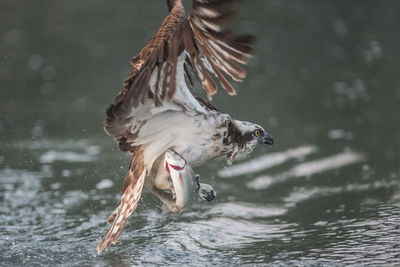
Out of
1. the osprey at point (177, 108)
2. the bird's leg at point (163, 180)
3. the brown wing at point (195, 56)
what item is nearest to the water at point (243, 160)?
the bird's leg at point (163, 180)

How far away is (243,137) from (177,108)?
2.22 feet

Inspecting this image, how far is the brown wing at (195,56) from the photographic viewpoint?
3.75 metres

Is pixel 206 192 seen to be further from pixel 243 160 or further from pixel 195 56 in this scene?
pixel 243 160

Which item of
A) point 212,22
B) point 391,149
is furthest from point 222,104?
point 212,22

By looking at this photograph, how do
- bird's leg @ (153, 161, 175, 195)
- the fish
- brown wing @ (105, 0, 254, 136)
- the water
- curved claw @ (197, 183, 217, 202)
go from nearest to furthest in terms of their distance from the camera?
brown wing @ (105, 0, 254, 136) < the fish < bird's leg @ (153, 161, 175, 195) < curved claw @ (197, 183, 217, 202) < the water

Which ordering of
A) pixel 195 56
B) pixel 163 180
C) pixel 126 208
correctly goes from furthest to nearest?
1. pixel 163 180
2. pixel 126 208
3. pixel 195 56

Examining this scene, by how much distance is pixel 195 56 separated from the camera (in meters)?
3.99

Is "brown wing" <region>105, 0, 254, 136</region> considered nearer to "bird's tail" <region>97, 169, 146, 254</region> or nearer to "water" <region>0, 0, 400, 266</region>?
"bird's tail" <region>97, 169, 146, 254</region>

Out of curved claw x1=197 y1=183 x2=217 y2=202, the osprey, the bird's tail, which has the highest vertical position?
the osprey

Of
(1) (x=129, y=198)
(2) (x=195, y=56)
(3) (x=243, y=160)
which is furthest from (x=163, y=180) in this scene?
(3) (x=243, y=160)

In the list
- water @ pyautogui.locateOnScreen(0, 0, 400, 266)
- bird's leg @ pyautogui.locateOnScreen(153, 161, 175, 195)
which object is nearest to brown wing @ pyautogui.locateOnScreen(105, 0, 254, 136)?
bird's leg @ pyautogui.locateOnScreen(153, 161, 175, 195)

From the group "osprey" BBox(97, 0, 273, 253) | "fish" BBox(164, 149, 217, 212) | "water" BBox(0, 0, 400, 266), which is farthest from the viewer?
"water" BBox(0, 0, 400, 266)

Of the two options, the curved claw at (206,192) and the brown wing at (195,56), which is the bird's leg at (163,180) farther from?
the brown wing at (195,56)

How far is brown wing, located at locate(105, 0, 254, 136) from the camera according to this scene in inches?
148
